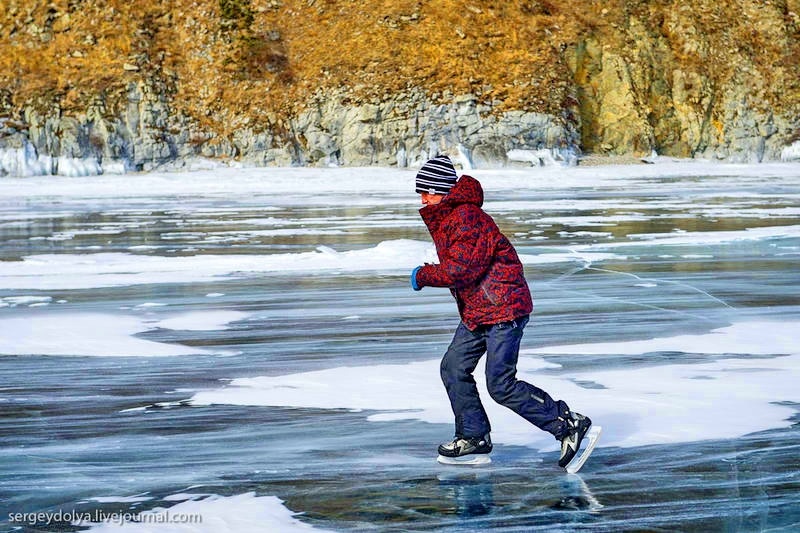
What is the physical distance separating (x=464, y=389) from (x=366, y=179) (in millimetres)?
36553

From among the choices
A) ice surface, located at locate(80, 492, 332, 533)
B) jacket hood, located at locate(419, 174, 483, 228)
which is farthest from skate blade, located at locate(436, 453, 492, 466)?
jacket hood, located at locate(419, 174, 483, 228)

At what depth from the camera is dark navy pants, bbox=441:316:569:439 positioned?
543 centimetres

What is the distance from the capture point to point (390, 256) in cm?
1564

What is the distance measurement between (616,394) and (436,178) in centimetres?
254

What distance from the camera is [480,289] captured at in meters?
5.39

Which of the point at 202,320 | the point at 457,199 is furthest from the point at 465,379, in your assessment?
the point at 202,320

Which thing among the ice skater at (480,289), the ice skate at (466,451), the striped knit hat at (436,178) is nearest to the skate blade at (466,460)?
the ice skate at (466,451)

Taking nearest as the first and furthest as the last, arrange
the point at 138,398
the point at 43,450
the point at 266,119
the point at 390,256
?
the point at 43,450, the point at 138,398, the point at 390,256, the point at 266,119

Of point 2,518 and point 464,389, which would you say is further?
point 464,389

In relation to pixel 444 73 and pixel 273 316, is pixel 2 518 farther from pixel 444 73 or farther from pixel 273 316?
pixel 444 73

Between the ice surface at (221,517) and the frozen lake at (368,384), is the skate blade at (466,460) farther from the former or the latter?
the ice surface at (221,517)

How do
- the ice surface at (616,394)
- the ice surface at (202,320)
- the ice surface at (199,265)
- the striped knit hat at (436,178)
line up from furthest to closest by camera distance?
the ice surface at (199,265), the ice surface at (202,320), the ice surface at (616,394), the striped knit hat at (436,178)

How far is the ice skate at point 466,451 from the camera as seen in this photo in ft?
18.8

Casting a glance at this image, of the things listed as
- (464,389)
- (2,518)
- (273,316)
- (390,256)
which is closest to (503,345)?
(464,389)
